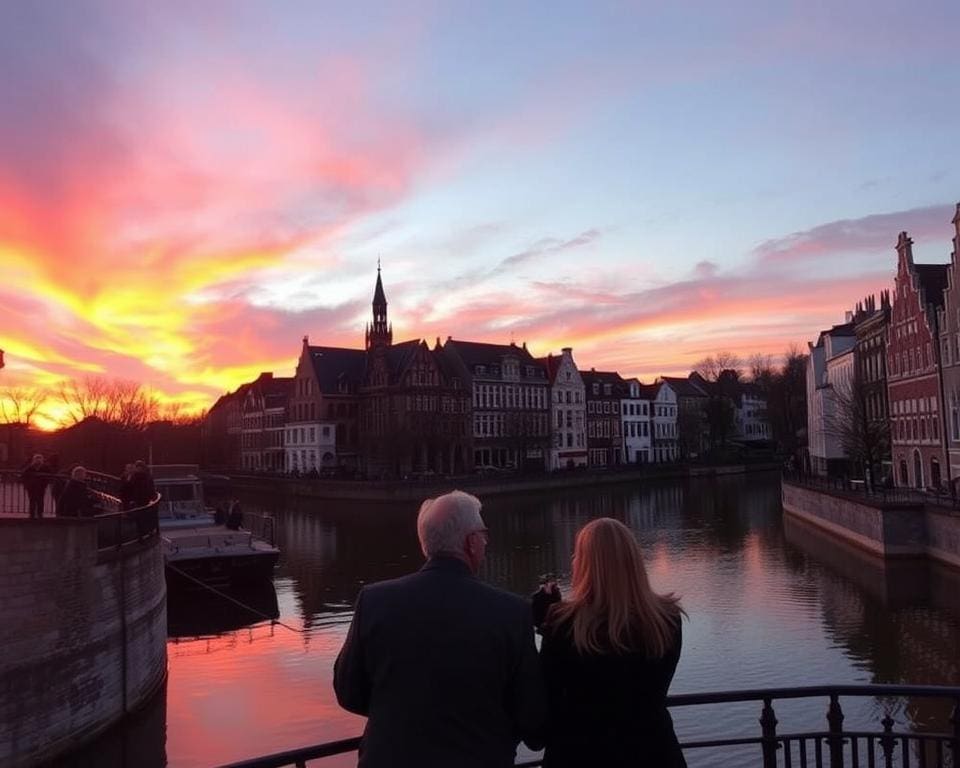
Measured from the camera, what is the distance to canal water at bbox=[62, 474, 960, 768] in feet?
56.2

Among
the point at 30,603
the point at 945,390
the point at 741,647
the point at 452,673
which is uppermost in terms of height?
the point at 945,390

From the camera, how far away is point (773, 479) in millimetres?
97562

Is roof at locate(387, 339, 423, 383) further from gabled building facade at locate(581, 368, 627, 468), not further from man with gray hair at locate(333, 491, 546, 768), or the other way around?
man with gray hair at locate(333, 491, 546, 768)

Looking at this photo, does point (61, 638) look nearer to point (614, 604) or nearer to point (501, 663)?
point (501, 663)

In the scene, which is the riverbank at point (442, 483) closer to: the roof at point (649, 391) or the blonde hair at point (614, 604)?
the roof at point (649, 391)

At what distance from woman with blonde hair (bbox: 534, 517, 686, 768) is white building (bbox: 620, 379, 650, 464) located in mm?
110631

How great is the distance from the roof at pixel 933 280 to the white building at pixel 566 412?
54801 millimetres

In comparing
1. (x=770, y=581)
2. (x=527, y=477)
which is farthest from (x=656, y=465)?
(x=770, y=581)

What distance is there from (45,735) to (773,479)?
92.7 metres

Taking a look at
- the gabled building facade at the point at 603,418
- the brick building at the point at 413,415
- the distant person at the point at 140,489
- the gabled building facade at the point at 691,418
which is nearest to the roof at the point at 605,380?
the gabled building facade at the point at 603,418

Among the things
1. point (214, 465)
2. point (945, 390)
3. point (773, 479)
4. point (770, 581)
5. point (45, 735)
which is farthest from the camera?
point (214, 465)

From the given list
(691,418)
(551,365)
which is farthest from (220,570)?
(691,418)

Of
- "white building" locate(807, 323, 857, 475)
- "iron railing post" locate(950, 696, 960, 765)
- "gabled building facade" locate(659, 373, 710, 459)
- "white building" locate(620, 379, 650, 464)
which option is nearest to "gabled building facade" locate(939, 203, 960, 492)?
"white building" locate(807, 323, 857, 475)

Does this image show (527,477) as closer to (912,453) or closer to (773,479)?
(773,479)
